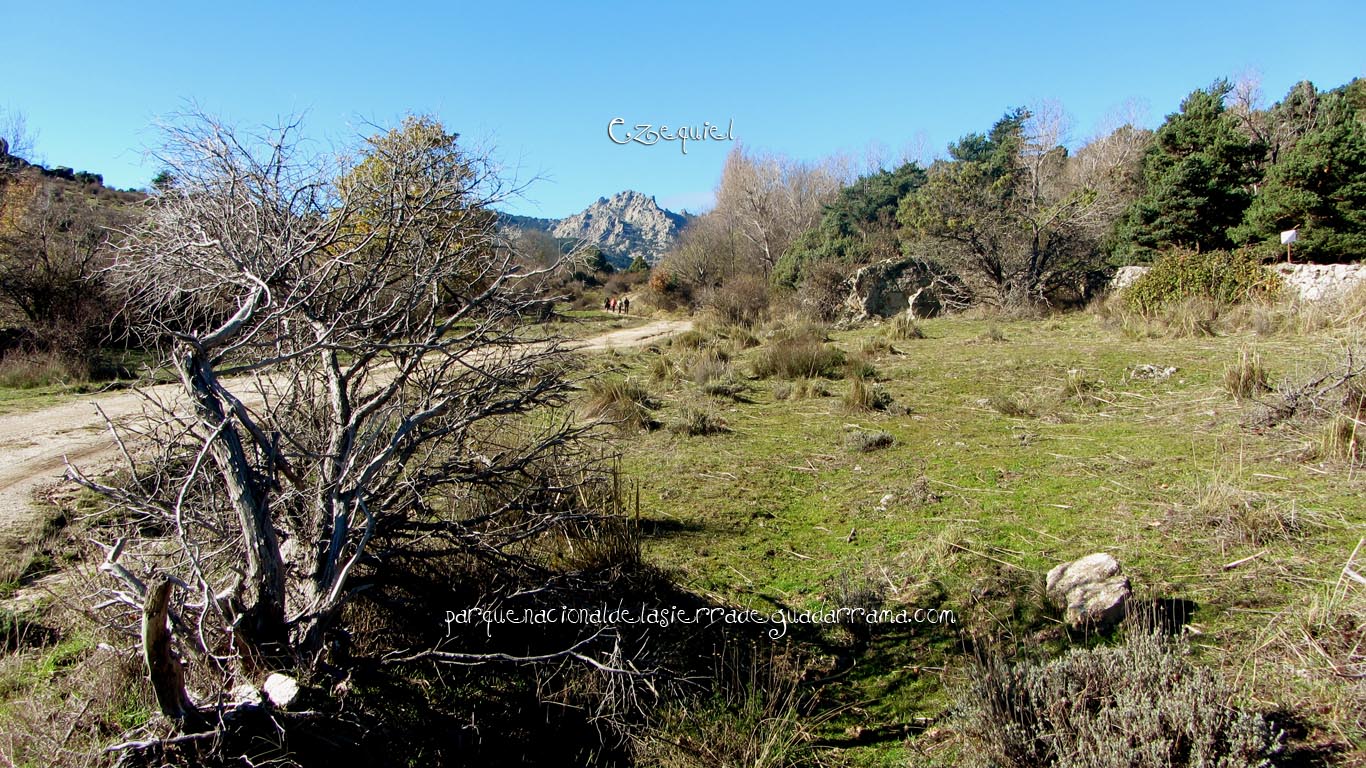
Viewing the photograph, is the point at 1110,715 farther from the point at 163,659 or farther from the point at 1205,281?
the point at 1205,281

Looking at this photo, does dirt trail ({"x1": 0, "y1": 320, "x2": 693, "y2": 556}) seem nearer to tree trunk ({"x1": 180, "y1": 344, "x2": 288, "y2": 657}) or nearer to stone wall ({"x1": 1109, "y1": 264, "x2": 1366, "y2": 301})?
tree trunk ({"x1": 180, "y1": 344, "x2": 288, "y2": 657})

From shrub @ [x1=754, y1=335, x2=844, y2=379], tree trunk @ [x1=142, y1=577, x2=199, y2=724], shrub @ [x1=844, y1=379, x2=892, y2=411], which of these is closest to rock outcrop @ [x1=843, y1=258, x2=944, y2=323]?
shrub @ [x1=754, y1=335, x2=844, y2=379]

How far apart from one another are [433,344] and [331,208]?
4.20 ft

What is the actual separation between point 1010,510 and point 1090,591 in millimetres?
1531

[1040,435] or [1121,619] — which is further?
[1040,435]

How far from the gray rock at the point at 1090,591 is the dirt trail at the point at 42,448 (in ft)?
9.96

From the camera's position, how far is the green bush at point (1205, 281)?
12906mm

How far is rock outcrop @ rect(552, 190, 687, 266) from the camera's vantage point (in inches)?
3312

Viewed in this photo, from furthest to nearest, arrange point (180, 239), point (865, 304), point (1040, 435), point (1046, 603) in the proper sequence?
point (865, 304), point (1040, 435), point (1046, 603), point (180, 239)

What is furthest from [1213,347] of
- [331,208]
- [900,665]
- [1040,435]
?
[331,208]

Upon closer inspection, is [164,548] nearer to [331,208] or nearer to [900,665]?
[331,208]

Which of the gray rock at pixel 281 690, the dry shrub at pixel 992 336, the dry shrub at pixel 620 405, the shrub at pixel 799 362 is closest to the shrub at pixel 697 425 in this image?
the dry shrub at pixel 620 405

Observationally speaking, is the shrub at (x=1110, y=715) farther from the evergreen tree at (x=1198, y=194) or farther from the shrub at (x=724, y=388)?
the evergreen tree at (x=1198, y=194)

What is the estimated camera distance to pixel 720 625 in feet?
12.4
